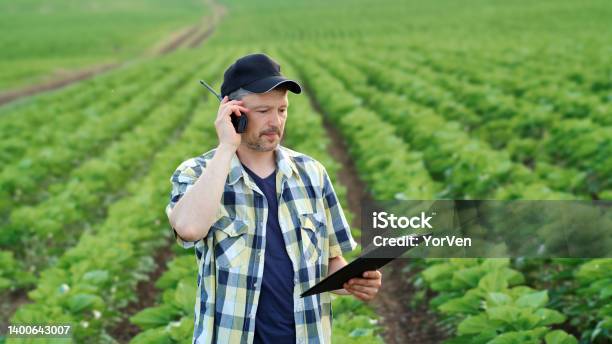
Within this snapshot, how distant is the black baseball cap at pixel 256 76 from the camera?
7.27 ft

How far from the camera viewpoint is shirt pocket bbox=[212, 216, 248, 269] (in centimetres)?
225

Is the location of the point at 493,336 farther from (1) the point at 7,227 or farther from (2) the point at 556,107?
(2) the point at 556,107

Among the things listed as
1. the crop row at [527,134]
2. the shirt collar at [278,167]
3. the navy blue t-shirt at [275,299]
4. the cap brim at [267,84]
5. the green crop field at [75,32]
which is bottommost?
the navy blue t-shirt at [275,299]

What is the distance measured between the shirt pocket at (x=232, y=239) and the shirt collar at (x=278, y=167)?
0.14 metres

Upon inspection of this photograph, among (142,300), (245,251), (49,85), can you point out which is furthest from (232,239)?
(49,85)

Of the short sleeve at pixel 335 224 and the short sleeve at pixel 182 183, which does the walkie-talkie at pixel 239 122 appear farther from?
the short sleeve at pixel 335 224

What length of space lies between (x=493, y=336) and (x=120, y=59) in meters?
44.2

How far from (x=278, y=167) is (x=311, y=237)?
28 cm

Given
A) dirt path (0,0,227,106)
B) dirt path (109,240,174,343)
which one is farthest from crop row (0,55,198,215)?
dirt path (0,0,227,106)

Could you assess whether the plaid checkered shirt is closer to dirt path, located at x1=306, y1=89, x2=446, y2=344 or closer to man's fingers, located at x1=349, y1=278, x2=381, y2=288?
man's fingers, located at x1=349, y1=278, x2=381, y2=288

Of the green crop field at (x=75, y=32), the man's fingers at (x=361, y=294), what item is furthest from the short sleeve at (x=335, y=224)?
the green crop field at (x=75, y=32)

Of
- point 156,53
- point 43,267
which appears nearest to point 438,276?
point 43,267

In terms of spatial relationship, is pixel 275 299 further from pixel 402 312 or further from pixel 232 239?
pixel 402 312

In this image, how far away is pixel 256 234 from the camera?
2.27 meters
